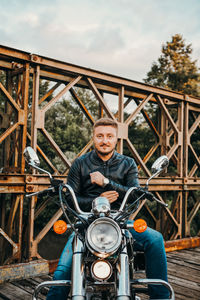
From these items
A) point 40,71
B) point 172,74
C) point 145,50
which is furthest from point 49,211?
point 145,50

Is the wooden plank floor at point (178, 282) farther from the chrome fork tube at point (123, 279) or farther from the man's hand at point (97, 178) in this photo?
the chrome fork tube at point (123, 279)

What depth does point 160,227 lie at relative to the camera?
22.4 feet

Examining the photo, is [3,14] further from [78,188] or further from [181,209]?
[78,188]

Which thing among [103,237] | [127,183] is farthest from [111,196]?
[103,237]

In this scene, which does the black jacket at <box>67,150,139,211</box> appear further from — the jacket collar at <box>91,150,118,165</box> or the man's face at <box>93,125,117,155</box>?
the man's face at <box>93,125,117,155</box>

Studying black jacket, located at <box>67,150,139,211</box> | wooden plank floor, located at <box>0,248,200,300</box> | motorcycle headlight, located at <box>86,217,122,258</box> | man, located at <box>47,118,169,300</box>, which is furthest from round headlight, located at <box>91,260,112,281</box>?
wooden plank floor, located at <box>0,248,200,300</box>

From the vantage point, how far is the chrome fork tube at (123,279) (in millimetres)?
1713

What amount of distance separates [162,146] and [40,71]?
3020 millimetres

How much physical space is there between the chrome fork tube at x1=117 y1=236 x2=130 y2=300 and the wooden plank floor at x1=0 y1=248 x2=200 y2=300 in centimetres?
213

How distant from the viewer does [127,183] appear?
8.95ft

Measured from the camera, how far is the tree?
66.0 feet

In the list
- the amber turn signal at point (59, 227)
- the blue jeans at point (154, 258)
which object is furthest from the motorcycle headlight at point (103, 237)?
the blue jeans at point (154, 258)

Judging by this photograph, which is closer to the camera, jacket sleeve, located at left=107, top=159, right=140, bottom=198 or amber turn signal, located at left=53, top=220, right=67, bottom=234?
amber turn signal, located at left=53, top=220, right=67, bottom=234

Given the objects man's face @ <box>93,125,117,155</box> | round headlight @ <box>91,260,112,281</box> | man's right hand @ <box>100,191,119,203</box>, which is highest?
man's face @ <box>93,125,117,155</box>
